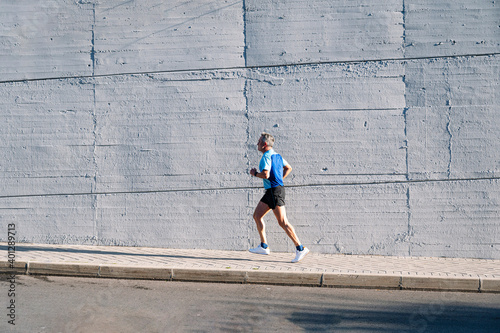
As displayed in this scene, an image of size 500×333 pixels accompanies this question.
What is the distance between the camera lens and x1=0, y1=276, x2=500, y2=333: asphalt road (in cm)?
511

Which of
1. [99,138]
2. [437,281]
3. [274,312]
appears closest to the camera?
[274,312]

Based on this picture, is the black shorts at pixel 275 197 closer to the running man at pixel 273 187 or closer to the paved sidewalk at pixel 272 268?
the running man at pixel 273 187

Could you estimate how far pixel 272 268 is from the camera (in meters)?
6.86

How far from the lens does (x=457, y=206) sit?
8047 millimetres

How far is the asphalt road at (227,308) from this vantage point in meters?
5.11

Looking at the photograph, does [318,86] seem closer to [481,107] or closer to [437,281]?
[481,107]

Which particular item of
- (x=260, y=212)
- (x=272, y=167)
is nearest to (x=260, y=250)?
(x=260, y=212)

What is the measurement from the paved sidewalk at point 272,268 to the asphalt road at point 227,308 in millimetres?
150

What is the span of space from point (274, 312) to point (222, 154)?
3.38 metres

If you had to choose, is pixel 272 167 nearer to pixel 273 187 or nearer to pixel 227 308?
pixel 273 187

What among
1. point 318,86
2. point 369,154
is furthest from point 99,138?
point 369,154

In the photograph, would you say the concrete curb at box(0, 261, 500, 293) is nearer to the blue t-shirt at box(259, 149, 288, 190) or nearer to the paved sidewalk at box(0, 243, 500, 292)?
the paved sidewalk at box(0, 243, 500, 292)

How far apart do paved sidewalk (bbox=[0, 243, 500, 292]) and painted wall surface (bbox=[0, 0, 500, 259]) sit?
597 millimetres

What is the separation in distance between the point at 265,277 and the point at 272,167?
58.0 inches
